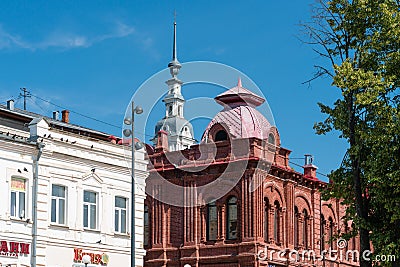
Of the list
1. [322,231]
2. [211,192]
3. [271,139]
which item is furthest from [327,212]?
[211,192]

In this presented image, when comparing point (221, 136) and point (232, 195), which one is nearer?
point (232, 195)

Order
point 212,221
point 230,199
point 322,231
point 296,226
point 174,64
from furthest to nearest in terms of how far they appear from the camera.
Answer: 1. point 174,64
2. point 322,231
3. point 296,226
4. point 212,221
5. point 230,199

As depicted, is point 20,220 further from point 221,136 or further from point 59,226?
point 221,136

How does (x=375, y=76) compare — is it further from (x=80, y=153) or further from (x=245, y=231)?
(x=245, y=231)

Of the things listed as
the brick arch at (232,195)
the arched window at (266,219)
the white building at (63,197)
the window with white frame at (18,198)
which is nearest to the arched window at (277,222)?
the arched window at (266,219)

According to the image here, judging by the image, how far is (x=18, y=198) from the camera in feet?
114

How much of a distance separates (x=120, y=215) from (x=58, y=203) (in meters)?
4.29

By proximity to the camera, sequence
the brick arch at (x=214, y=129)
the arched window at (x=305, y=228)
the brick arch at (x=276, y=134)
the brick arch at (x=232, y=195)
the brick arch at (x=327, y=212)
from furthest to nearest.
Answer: the brick arch at (x=327, y=212)
the arched window at (x=305, y=228)
the brick arch at (x=276, y=134)
the brick arch at (x=214, y=129)
the brick arch at (x=232, y=195)

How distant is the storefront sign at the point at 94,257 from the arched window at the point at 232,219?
15141 millimetres

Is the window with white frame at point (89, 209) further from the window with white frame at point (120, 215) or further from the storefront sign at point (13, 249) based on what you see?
the storefront sign at point (13, 249)

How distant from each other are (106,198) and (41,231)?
472cm

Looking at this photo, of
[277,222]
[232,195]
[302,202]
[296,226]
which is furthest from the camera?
[302,202]

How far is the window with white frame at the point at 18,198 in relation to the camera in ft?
113

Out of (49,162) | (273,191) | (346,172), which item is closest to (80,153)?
(49,162)
